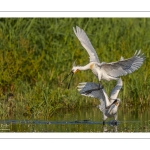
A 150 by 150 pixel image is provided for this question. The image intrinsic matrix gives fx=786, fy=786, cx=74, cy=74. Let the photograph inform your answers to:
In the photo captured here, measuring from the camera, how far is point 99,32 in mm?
15133

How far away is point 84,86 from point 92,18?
3811 mm

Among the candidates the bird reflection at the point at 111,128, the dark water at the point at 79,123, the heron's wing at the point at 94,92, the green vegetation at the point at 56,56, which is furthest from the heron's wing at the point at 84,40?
the bird reflection at the point at 111,128

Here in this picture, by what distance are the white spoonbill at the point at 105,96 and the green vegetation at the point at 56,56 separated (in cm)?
46

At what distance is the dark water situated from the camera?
10688 millimetres

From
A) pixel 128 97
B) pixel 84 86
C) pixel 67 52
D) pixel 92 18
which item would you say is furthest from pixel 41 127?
pixel 92 18

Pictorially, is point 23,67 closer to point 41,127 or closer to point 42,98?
point 42,98

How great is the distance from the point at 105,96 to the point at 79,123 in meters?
0.73

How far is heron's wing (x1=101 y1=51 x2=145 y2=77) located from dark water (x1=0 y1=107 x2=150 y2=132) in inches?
26.2

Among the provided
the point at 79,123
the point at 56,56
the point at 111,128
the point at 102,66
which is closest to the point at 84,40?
the point at 102,66

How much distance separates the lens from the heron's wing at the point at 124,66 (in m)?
11.2

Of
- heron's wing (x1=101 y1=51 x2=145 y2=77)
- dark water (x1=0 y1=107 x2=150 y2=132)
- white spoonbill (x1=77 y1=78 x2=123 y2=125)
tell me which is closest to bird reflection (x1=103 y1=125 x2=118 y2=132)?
dark water (x1=0 y1=107 x2=150 y2=132)

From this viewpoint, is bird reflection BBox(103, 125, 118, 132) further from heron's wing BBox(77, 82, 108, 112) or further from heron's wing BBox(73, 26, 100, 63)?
heron's wing BBox(73, 26, 100, 63)

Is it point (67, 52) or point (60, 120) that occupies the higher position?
point (67, 52)
